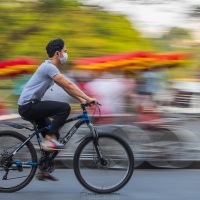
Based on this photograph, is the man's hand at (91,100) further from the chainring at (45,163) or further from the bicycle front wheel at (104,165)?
the chainring at (45,163)

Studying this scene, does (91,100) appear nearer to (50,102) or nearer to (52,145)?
(50,102)

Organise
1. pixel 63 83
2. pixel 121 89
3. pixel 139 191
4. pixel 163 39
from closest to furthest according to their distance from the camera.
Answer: pixel 63 83 → pixel 139 191 → pixel 121 89 → pixel 163 39

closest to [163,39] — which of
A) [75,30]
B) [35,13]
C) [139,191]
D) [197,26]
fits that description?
[197,26]

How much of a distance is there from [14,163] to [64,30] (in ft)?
19.8

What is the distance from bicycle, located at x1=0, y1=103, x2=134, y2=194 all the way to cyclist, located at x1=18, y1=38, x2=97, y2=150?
0.09 metres

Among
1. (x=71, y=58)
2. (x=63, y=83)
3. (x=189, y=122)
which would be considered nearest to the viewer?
(x=63, y=83)

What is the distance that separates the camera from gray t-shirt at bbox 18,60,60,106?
20.7 ft

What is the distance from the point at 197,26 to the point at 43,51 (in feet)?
9.89

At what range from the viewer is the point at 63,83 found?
6293mm

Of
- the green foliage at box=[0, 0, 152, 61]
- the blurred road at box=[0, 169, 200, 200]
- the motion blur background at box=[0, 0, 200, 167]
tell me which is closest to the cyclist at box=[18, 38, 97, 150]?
the blurred road at box=[0, 169, 200, 200]

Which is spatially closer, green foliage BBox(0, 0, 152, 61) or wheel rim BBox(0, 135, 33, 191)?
wheel rim BBox(0, 135, 33, 191)

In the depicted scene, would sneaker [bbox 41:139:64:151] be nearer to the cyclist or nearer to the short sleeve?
the cyclist

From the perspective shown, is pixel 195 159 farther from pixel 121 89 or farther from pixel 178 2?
pixel 178 2

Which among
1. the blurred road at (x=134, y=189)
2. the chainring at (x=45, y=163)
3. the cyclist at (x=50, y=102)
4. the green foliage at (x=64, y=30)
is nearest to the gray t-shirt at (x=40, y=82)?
the cyclist at (x=50, y=102)
